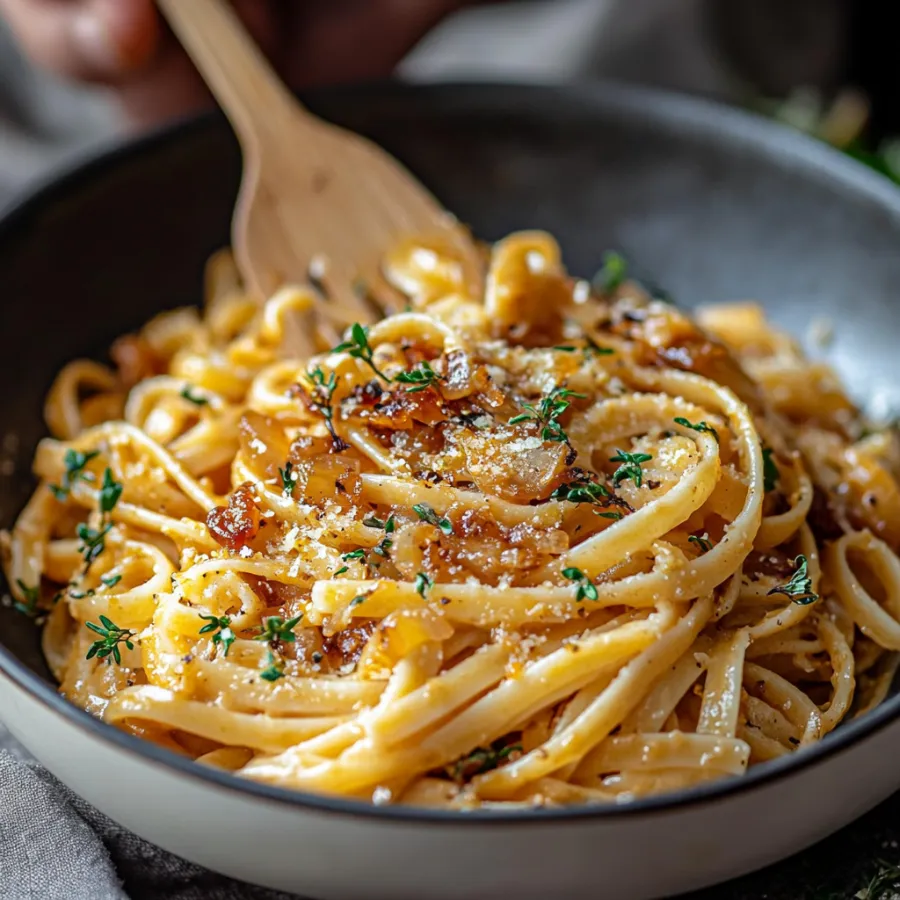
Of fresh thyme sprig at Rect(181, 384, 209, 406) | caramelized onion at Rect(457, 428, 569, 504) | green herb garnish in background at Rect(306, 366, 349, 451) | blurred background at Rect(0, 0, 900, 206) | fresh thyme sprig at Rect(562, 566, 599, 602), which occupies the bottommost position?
blurred background at Rect(0, 0, 900, 206)

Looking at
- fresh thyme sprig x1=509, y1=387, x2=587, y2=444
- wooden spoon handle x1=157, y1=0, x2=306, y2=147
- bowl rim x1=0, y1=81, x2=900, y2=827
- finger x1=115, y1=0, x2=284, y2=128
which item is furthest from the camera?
finger x1=115, y1=0, x2=284, y2=128

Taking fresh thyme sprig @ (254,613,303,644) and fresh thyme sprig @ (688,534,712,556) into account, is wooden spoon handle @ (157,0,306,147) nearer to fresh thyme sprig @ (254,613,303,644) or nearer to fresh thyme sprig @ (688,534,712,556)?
fresh thyme sprig @ (254,613,303,644)

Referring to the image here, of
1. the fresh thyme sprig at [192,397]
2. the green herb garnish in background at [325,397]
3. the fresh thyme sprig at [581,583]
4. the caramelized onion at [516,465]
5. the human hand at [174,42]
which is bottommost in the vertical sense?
the fresh thyme sprig at [581,583]

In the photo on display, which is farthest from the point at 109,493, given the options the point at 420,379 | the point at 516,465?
the point at 516,465

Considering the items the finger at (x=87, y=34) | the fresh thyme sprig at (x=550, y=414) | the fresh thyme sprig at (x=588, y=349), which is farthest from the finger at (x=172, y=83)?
the fresh thyme sprig at (x=550, y=414)

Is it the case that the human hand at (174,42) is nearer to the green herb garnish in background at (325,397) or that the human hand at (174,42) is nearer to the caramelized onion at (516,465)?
the green herb garnish in background at (325,397)

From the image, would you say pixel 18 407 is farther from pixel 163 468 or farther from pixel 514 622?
pixel 514 622

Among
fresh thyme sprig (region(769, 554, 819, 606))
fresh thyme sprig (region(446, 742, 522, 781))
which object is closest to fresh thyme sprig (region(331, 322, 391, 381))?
fresh thyme sprig (region(446, 742, 522, 781))
